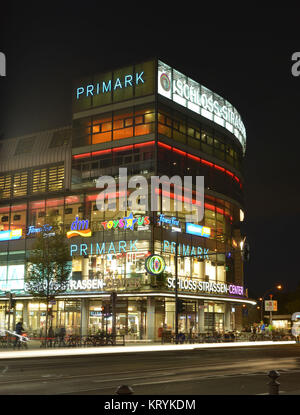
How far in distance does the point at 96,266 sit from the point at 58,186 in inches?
407

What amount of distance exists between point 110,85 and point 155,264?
64.9 feet

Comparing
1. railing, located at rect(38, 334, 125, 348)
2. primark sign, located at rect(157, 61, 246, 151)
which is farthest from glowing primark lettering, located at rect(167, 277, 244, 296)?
primark sign, located at rect(157, 61, 246, 151)

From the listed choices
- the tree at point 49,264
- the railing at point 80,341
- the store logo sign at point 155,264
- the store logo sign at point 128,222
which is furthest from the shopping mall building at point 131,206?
the tree at point 49,264

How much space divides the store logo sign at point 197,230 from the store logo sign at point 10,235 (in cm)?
1870

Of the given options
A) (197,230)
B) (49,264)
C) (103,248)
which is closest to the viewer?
(49,264)

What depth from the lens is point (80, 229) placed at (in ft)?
192

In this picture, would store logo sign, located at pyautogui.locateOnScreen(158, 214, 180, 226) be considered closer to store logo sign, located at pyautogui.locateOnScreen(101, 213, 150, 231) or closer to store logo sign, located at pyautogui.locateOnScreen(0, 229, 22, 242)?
store logo sign, located at pyautogui.locateOnScreen(101, 213, 150, 231)

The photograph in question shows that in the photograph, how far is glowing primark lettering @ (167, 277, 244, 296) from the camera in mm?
56406

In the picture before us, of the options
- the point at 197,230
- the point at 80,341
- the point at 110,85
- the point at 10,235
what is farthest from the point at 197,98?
the point at 80,341

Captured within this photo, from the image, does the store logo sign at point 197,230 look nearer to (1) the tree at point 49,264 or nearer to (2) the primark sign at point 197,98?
(2) the primark sign at point 197,98

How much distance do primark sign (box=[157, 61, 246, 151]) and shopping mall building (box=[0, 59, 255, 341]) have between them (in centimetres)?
17

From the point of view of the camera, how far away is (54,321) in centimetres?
6038

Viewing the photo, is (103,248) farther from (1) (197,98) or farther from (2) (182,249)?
(1) (197,98)
